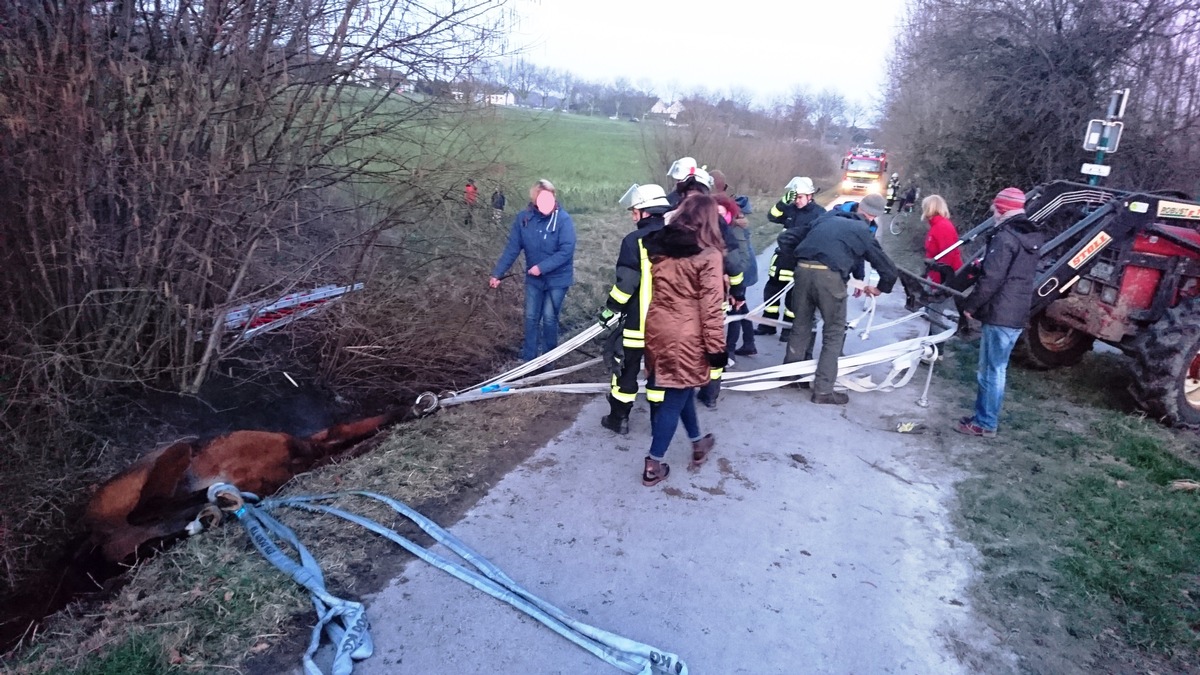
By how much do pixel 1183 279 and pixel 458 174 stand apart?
6816mm

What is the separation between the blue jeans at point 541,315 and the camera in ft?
23.0

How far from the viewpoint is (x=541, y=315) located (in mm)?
7164

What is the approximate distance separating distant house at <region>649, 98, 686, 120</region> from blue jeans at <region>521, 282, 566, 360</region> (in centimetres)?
1813

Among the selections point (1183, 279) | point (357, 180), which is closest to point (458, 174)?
point (357, 180)

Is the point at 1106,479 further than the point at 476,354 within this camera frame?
No

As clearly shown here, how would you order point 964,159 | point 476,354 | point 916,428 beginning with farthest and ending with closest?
point 964,159, point 476,354, point 916,428

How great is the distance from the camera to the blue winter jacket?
22.2 feet

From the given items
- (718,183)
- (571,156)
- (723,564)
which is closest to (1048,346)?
(718,183)

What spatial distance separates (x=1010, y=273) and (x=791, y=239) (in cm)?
212

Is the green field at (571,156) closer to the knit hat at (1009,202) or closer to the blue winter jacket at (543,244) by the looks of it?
the blue winter jacket at (543,244)

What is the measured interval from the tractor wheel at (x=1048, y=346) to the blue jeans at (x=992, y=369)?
93.3 inches

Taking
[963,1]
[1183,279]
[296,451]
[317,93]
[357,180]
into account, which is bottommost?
[296,451]

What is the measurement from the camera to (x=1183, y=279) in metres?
7.12

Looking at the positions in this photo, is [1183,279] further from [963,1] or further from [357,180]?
[963,1]
